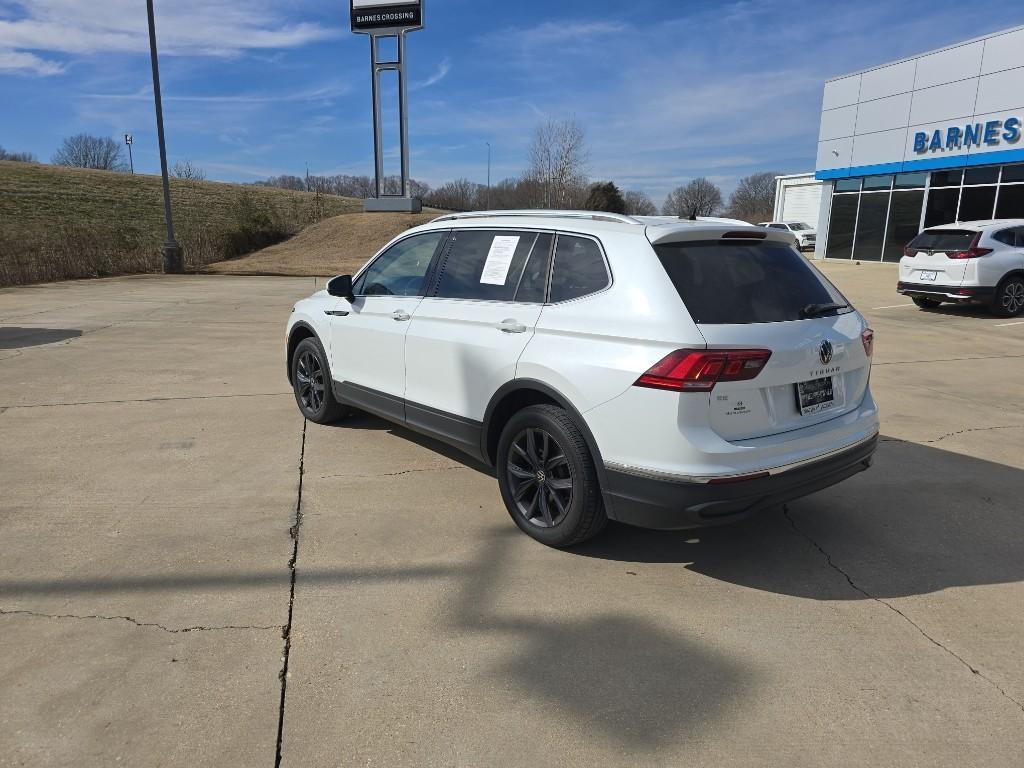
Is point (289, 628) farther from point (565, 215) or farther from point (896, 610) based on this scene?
point (896, 610)

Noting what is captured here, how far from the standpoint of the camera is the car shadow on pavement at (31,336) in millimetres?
9469

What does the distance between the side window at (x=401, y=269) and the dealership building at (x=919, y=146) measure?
22940 mm

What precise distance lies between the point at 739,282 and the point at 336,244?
3961 centimetres

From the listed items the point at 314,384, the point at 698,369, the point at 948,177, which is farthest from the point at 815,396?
the point at 948,177

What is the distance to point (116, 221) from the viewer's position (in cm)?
4681

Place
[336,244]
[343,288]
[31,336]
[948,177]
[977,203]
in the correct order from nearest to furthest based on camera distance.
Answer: [343,288] < [31,336] < [977,203] < [948,177] < [336,244]

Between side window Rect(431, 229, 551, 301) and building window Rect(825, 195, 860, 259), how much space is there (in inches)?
1073

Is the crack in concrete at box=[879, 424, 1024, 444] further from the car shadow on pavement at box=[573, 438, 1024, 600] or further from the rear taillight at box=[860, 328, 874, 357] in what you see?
the rear taillight at box=[860, 328, 874, 357]

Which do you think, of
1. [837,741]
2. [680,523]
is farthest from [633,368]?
[837,741]

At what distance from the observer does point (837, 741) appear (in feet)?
7.84

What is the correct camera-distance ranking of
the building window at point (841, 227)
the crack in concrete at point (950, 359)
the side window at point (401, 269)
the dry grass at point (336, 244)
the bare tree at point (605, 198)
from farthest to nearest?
1. the bare tree at point (605, 198)
2. the dry grass at point (336, 244)
3. the building window at point (841, 227)
4. the crack in concrete at point (950, 359)
5. the side window at point (401, 269)

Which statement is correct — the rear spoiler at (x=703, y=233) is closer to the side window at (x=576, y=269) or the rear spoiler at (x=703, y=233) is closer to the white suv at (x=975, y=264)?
the side window at (x=576, y=269)

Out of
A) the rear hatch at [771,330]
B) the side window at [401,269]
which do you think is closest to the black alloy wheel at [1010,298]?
the rear hatch at [771,330]

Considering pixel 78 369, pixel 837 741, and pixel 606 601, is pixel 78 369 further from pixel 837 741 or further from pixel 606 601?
pixel 837 741
